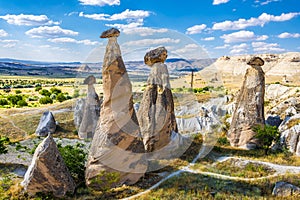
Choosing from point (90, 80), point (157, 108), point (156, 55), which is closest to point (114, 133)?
point (157, 108)

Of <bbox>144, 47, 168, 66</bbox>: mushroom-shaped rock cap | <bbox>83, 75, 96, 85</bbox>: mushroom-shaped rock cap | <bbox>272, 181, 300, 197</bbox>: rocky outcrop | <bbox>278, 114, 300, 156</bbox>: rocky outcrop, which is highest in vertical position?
<bbox>144, 47, 168, 66</bbox>: mushroom-shaped rock cap

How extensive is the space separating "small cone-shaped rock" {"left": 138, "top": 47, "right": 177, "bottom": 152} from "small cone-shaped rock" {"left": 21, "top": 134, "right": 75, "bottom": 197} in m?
5.43

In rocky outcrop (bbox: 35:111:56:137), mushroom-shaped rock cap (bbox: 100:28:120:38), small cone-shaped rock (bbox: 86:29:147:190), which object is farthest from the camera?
rocky outcrop (bbox: 35:111:56:137)

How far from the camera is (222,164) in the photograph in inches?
554

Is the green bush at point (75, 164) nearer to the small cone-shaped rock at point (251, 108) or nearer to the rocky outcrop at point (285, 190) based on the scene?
the rocky outcrop at point (285, 190)

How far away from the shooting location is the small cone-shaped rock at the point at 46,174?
9.94 meters

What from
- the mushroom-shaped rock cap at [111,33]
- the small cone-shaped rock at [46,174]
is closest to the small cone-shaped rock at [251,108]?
the mushroom-shaped rock cap at [111,33]

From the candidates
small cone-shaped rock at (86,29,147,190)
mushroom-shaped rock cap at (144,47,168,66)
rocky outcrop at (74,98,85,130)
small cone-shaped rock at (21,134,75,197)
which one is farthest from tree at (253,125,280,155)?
rocky outcrop at (74,98,85,130)

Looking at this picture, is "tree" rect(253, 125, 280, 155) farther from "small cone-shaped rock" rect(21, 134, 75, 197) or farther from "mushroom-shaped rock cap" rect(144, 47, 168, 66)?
"small cone-shaped rock" rect(21, 134, 75, 197)

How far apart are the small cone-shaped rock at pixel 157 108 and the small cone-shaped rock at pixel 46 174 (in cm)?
543

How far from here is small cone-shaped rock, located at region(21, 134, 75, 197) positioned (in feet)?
32.6

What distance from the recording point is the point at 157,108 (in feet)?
48.5

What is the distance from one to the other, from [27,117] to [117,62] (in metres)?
18.6

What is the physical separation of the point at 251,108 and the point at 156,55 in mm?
5962
